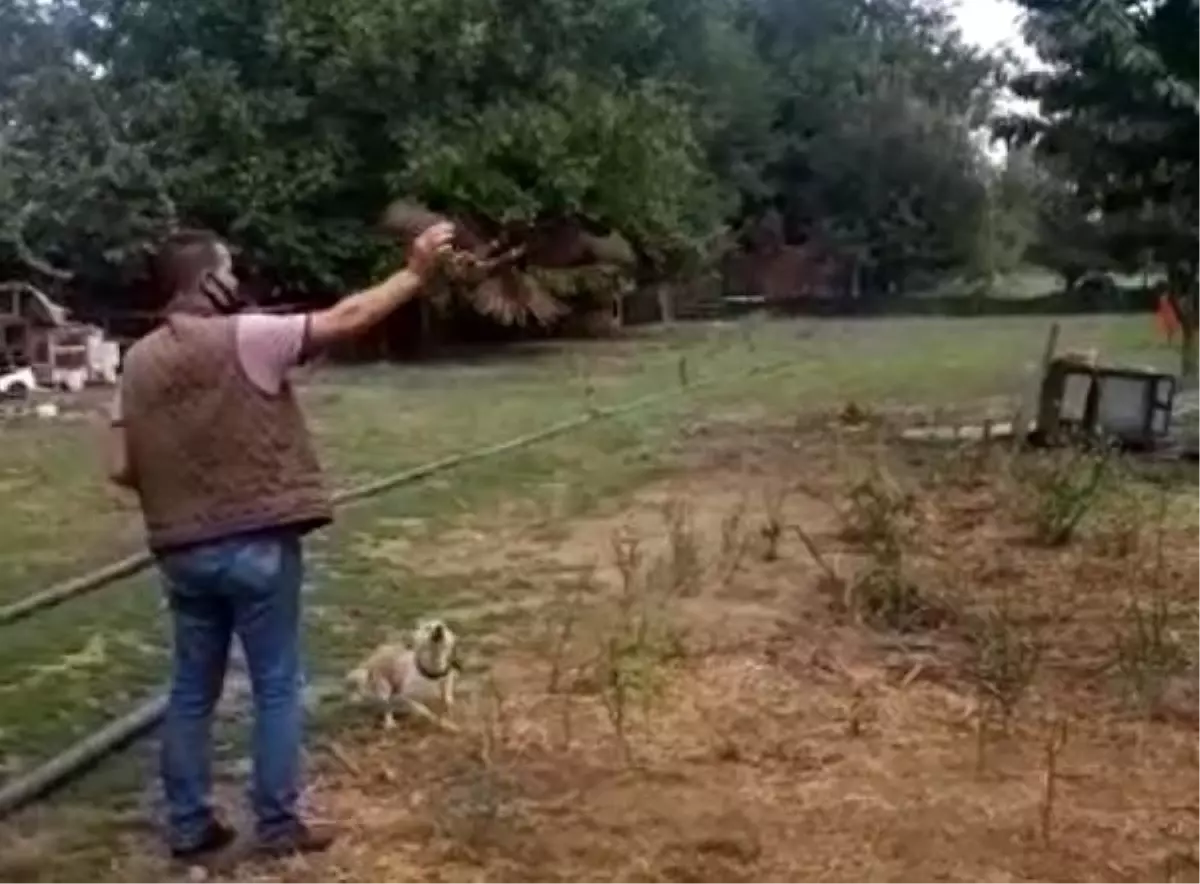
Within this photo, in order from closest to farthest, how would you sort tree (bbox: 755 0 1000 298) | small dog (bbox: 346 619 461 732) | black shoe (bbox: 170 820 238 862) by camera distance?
black shoe (bbox: 170 820 238 862)
small dog (bbox: 346 619 461 732)
tree (bbox: 755 0 1000 298)

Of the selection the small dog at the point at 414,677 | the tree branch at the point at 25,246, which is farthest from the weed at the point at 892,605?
the tree branch at the point at 25,246

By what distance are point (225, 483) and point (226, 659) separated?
19.1 inches

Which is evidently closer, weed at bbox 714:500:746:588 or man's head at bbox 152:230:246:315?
man's head at bbox 152:230:246:315

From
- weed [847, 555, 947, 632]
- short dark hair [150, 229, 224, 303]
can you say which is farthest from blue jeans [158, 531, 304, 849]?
weed [847, 555, 947, 632]

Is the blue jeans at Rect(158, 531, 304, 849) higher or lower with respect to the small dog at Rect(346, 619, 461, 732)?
higher

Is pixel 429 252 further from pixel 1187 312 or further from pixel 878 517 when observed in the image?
pixel 1187 312

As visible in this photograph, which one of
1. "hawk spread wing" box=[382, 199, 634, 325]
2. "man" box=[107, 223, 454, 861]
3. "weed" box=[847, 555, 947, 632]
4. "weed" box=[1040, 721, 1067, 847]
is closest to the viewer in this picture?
"man" box=[107, 223, 454, 861]

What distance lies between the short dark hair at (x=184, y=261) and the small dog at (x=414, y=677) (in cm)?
155

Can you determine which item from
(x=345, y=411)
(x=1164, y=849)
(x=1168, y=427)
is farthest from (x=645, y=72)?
(x=1164, y=849)

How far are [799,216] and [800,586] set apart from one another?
1365 inches

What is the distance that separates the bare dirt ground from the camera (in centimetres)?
423

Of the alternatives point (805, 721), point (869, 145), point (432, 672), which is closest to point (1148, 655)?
point (805, 721)

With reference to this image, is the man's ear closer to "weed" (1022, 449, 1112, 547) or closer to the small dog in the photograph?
the small dog

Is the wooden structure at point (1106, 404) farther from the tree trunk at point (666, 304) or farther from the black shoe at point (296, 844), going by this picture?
the tree trunk at point (666, 304)
